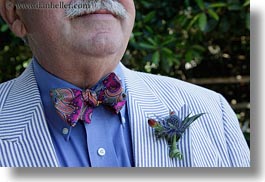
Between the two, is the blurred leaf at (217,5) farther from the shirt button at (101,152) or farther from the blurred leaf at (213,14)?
the shirt button at (101,152)

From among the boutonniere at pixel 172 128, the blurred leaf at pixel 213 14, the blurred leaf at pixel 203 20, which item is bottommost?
the boutonniere at pixel 172 128

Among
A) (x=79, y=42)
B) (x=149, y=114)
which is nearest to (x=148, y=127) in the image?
(x=149, y=114)

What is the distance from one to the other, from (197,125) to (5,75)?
45 centimetres

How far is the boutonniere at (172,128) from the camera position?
1.06 m

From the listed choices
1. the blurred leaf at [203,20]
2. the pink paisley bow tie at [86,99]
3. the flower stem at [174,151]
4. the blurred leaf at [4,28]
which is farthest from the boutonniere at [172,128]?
the blurred leaf at [4,28]

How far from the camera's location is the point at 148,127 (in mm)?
1071

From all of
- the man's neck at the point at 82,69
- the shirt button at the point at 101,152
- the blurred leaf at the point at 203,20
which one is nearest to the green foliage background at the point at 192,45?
the blurred leaf at the point at 203,20

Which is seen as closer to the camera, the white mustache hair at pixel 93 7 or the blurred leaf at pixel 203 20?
the white mustache hair at pixel 93 7

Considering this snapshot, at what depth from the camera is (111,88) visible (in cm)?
102

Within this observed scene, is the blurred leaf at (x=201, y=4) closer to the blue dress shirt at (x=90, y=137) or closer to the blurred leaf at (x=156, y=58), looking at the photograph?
the blurred leaf at (x=156, y=58)

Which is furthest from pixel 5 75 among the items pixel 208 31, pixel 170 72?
pixel 208 31

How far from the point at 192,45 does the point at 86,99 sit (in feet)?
1.02

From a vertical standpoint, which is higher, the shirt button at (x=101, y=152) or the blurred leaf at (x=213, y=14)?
the blurred leaf at (x=213, y=14)

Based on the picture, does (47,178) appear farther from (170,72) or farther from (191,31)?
(191,31)
